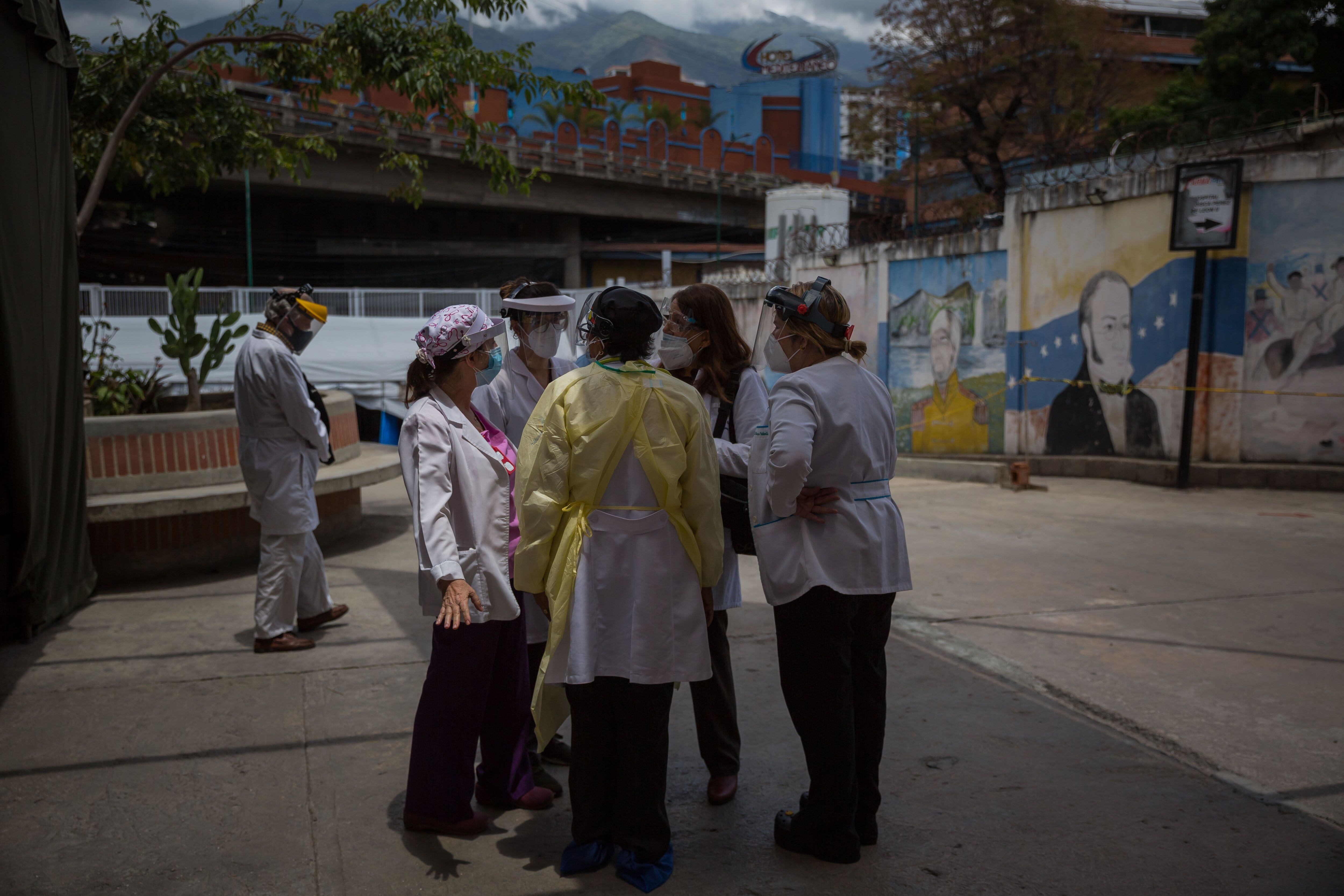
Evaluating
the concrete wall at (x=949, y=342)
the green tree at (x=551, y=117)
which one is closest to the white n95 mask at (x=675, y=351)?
the concrete wall at (x=949, y=342)

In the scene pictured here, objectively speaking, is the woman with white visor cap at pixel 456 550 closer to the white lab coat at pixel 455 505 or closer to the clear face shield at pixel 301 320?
the white lab coat at pixel 455 505

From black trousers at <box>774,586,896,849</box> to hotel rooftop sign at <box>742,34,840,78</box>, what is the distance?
3064 inches

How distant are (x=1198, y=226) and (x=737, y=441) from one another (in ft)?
29.3

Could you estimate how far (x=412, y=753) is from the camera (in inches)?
127

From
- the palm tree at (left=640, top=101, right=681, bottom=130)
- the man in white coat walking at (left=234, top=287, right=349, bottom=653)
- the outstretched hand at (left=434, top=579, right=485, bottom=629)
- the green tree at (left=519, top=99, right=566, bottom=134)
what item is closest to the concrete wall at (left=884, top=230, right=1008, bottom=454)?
the man in white coat walking at (left=234, top=287, right=349, bottom=653)

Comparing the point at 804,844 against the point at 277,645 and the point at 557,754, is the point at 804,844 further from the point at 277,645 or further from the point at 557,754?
the point at 277,645

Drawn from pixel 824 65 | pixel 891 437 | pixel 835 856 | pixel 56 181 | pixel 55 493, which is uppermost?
pixel 824 65

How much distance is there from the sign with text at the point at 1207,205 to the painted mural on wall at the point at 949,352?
2.77 metres

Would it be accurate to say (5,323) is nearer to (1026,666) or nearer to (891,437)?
(891,437)

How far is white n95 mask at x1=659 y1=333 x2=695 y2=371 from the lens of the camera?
351 centimetres

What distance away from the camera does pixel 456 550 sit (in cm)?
304

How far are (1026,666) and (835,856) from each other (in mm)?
2156

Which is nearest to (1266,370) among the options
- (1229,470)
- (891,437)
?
(1229,470)

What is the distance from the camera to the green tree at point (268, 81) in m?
7.70
